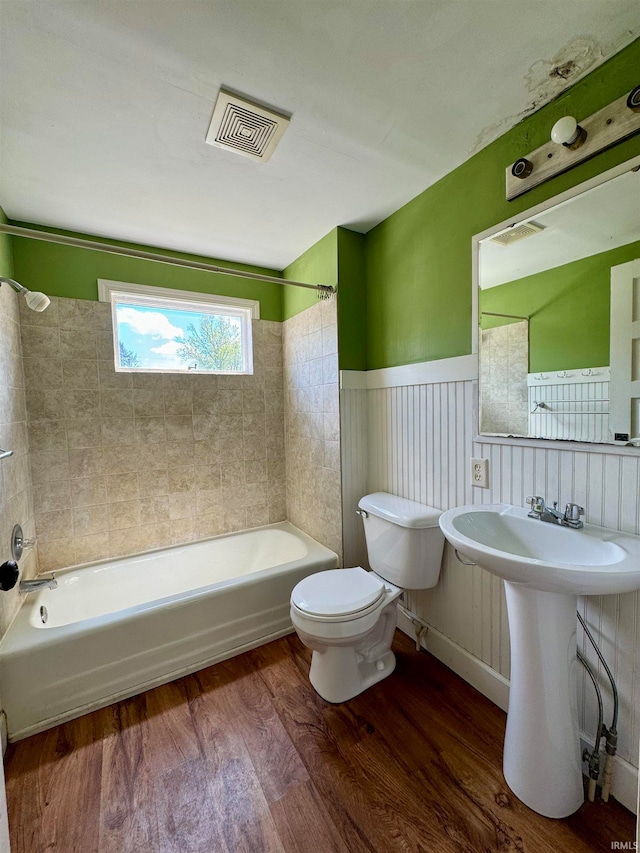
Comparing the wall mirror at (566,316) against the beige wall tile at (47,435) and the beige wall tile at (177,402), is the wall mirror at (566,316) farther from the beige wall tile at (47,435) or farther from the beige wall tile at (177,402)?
the beige wall tile at (47,435)

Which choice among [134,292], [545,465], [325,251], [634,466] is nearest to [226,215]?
[325,251]

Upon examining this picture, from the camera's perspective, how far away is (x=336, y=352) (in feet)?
6.78

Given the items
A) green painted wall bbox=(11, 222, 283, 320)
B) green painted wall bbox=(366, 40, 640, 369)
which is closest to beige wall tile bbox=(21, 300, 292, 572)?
green painted wall bbox=(11, 222, 283, 320)

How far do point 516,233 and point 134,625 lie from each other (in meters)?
2.34

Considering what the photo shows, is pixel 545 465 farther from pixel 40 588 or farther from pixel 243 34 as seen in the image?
pixel 40 588

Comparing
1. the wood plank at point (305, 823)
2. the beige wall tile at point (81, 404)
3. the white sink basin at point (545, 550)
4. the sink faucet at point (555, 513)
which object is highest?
the beige wall tile at point (81, 404)

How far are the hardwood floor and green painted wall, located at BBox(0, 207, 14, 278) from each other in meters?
2.15

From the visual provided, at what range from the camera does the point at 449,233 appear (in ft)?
5.13

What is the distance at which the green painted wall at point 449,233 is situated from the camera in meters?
1.08

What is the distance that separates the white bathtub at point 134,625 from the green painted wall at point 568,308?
159 cm

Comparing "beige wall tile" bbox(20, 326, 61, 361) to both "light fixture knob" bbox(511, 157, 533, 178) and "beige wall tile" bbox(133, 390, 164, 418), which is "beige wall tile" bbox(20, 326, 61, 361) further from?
"light fixture knob" bbox(511, 157, 533, 178)

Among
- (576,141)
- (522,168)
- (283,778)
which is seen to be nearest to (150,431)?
(283,778)

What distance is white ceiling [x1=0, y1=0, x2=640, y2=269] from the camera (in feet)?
3.01

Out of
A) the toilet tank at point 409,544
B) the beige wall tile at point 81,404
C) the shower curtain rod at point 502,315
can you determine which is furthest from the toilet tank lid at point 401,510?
the beige wall tile at point 81,404
